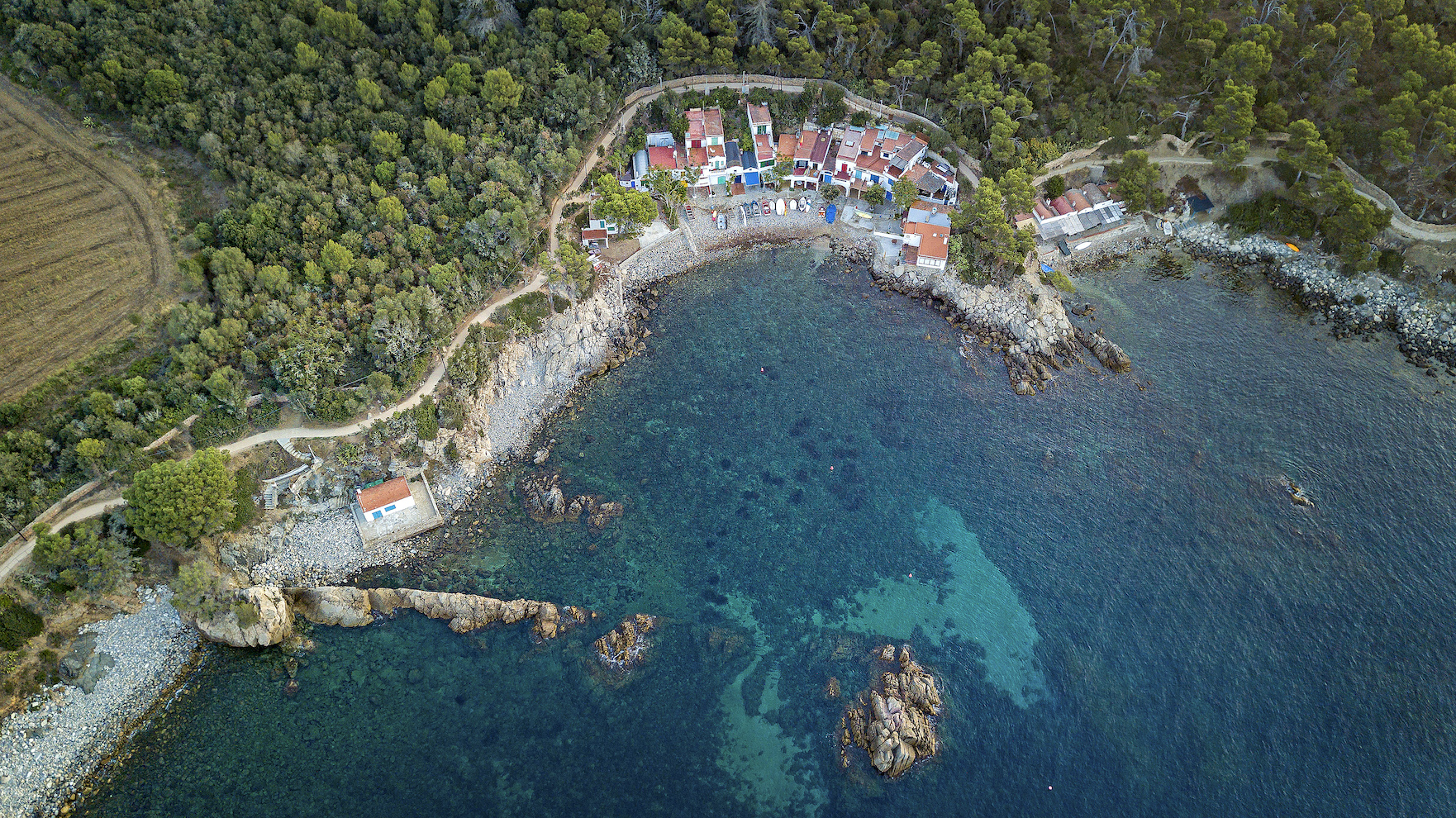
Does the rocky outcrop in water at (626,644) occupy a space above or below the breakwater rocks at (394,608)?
below

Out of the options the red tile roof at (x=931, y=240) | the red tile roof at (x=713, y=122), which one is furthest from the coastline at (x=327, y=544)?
the red tile roof at (x=713, y=122)

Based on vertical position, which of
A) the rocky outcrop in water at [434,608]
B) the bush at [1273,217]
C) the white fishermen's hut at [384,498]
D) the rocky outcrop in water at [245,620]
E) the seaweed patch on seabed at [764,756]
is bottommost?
the seaweed patch on seabed at [764,756]

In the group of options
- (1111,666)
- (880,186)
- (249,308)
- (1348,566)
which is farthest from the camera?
(880,186)

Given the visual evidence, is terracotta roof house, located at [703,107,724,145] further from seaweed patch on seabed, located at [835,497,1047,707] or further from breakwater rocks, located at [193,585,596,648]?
breakwater rocks, located at [193,585,596,648]

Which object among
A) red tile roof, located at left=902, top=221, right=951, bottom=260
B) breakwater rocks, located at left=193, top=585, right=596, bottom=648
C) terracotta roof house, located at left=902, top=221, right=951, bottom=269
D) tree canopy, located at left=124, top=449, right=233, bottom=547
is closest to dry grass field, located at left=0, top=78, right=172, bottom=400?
tree canopy, located at left=124, top=449, right=233, bottom=547

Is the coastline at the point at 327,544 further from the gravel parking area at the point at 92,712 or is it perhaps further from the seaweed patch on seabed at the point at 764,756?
the seaweed patch on seabed at the point at 764,756

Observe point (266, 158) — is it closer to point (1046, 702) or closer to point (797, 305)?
point (797, 305)

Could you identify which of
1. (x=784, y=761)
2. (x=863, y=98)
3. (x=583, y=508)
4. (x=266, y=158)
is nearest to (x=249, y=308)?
(x=266, y=158)
